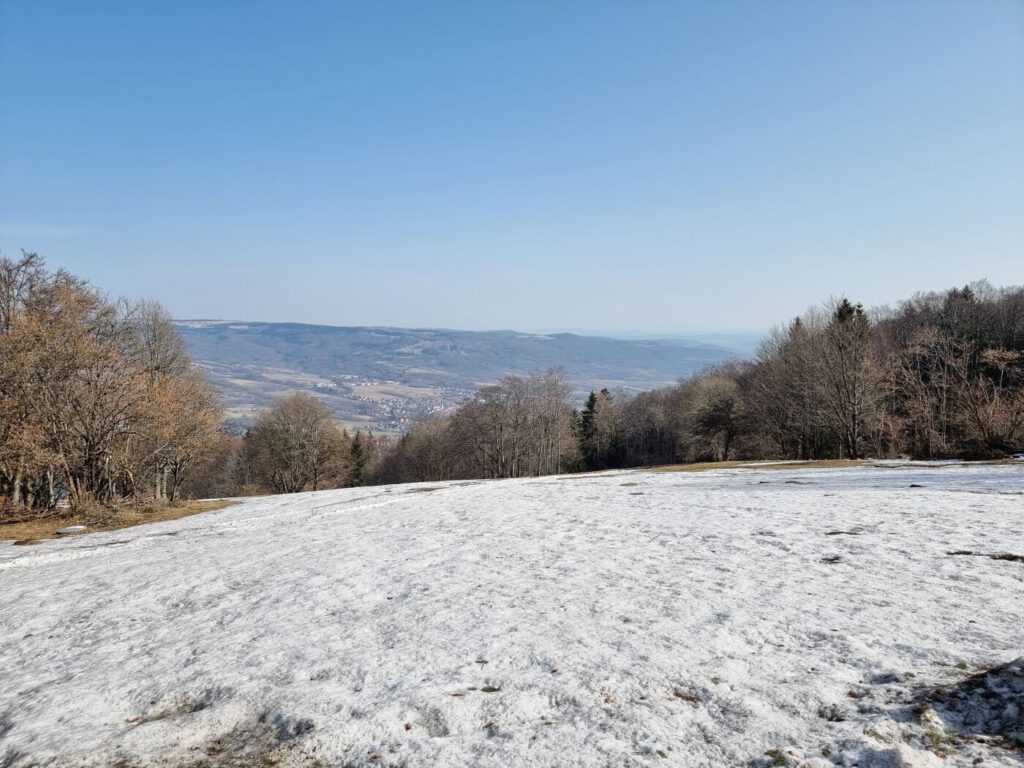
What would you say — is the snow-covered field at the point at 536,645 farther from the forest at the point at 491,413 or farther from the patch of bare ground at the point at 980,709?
the forest at the point at 491,413

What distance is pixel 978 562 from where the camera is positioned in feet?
28.8

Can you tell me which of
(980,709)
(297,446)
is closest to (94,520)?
(980,709)

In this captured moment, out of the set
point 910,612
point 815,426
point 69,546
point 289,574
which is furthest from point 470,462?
point 910,612

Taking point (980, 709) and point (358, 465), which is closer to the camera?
point (980, 709)

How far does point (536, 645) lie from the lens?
6.75m

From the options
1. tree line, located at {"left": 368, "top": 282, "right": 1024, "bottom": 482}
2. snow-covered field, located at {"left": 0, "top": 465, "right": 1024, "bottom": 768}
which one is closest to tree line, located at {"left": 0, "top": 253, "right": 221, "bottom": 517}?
snow-covered field, located at {"left": 0, "top": 465, "right": 1024, "bottom": 768}

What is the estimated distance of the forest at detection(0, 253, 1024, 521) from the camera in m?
25.4

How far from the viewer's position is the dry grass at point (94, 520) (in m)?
20.6

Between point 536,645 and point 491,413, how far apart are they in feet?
209

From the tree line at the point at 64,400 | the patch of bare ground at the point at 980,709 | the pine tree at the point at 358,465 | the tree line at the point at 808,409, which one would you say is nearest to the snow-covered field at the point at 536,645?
the patch of bare ground at the point at 980,709

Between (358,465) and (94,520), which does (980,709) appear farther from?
(358,465)

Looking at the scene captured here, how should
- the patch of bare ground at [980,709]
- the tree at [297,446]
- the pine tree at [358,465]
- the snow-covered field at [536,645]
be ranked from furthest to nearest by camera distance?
the pine tree at [358,465] < the tree at [297,446] < the snow-covered field at [536,645] < the patch of bare ground at [980,709]

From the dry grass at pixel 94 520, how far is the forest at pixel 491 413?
100 centimetres

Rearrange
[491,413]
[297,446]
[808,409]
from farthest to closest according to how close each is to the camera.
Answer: [491,413], [297,446], [808,409]
